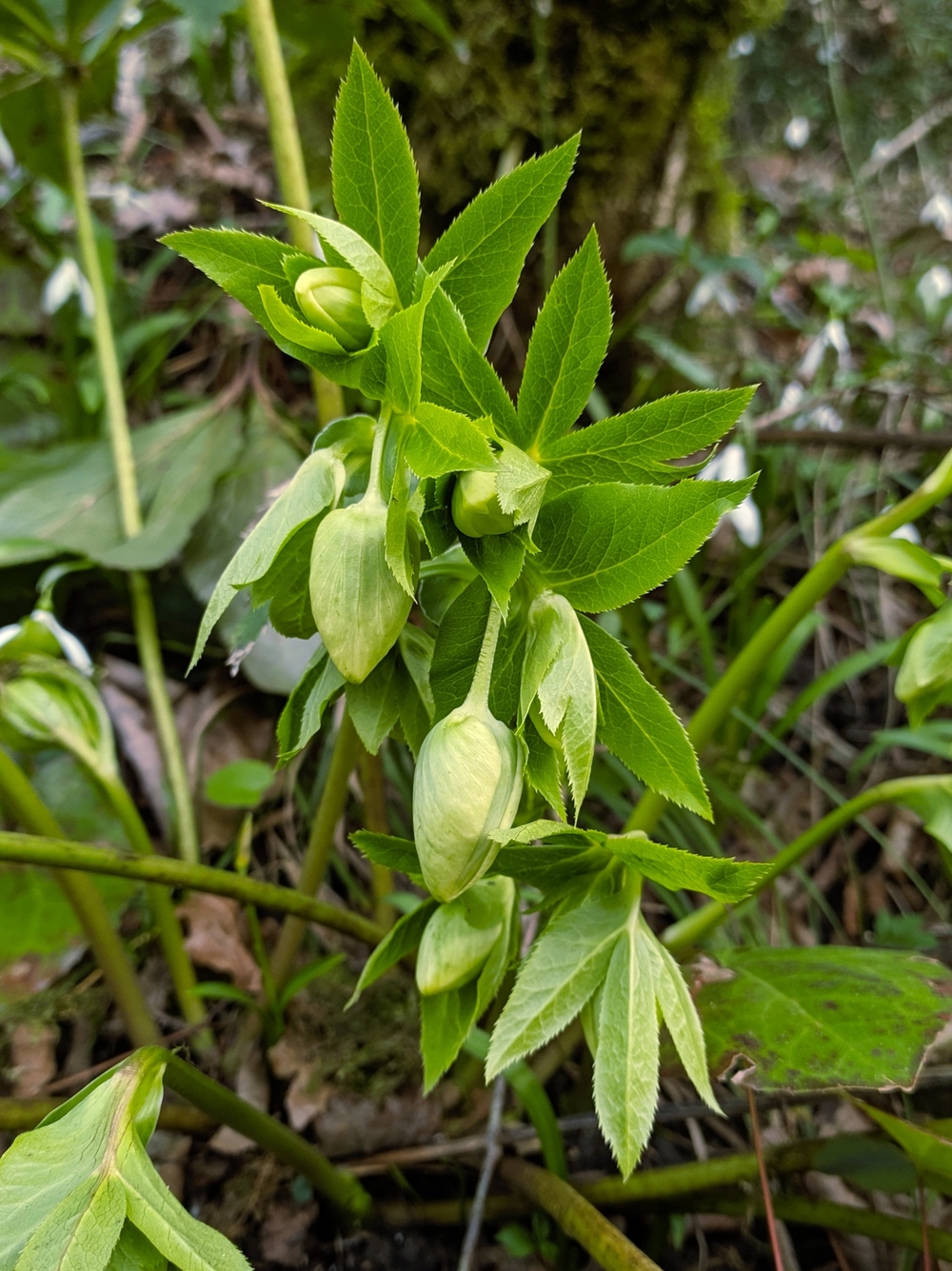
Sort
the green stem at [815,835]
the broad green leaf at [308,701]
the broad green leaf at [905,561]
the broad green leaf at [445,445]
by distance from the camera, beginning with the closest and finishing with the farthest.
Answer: the broad green leaf at [445,445], the broad green leaf at [308,701], the broad green leaf at [905,561], the green stem at [815,835]

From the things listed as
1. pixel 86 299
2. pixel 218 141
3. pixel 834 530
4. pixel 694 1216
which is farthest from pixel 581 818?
pixel 218 141

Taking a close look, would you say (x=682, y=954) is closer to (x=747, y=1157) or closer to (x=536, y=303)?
(x=747, y=1157)

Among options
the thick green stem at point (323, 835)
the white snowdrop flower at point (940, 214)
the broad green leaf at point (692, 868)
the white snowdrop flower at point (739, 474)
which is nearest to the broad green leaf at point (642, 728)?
the broad green leaf at point (692, 868)

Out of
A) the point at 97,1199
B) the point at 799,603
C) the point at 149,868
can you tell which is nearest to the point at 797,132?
the point at 799,603

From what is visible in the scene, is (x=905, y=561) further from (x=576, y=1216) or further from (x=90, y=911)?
(x=90, y=911)

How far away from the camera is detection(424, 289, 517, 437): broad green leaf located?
0.42 metres

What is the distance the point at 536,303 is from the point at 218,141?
1090mm

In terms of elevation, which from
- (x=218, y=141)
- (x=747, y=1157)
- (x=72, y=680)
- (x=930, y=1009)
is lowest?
(x=747, y=1157)

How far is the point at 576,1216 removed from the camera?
2.04 feet

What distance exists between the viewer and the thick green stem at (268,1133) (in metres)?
0.52

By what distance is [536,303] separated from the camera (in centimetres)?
139

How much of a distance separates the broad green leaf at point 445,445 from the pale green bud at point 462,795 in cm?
12

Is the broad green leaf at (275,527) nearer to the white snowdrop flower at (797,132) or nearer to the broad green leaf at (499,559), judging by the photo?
the broad green leaf at (499,559)

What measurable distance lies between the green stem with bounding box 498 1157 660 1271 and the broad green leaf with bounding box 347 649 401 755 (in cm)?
38
